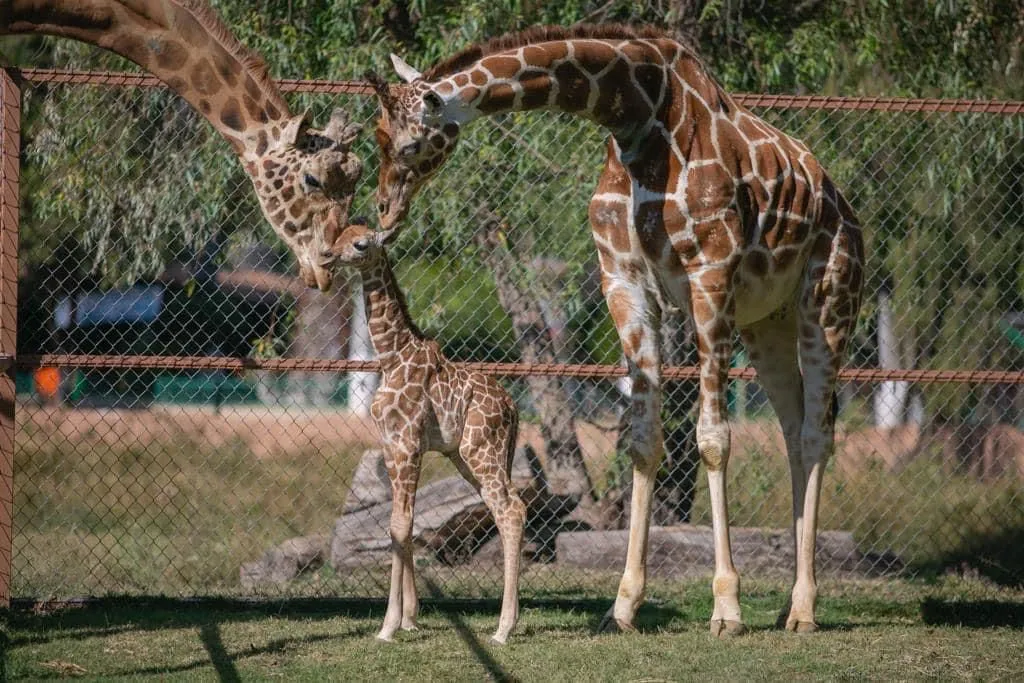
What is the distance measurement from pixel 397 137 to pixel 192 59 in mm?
961

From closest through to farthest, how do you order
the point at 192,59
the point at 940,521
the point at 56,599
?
the point at 192,59 < the point at 56,599 < the point at 940,521

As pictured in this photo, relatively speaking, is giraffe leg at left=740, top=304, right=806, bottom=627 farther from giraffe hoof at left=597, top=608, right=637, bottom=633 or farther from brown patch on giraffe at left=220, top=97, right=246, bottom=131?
brown patch on giraffe at left=220, top=97, right=246, bottom=131

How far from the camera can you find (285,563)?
28.3ft

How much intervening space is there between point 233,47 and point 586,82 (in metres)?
1.67

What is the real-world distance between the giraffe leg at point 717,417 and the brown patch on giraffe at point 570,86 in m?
1.04

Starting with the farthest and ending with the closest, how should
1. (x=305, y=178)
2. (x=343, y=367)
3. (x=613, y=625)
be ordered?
1. (x=343, y=367)
2. (x=613, y=625)
3. (x=305, y=178)

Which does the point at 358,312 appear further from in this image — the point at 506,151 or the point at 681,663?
the point at 681,663

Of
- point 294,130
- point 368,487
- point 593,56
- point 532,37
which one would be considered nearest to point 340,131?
point 294,130

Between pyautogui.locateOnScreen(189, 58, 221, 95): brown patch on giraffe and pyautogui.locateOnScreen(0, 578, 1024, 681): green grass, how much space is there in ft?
Result: 8.37

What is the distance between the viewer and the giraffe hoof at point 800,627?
637 cm

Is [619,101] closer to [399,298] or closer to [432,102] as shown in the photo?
[432,102]

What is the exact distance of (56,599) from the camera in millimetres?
7070

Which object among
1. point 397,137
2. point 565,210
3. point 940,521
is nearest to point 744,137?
point 397,137

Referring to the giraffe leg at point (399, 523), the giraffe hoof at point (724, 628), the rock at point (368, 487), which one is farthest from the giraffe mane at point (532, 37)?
the rock at point (368, 487)
